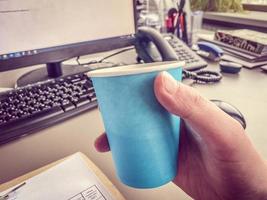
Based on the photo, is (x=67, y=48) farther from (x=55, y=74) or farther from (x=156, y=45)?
(x=156, y=45)

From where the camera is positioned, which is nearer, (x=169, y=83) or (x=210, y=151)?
(x=169, y=83)

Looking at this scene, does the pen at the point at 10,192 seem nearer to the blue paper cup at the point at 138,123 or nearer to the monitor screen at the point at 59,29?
the blue paper cup at the point at 138,123

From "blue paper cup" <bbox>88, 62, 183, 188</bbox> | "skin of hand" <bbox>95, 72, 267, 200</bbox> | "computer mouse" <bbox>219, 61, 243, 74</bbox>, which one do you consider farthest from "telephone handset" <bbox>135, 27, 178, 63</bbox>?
Result: "blue paper cup" <bbox>88, 62, 183, 188</bbox>

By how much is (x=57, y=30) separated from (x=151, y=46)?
339mm

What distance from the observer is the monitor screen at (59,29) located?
0.68 m

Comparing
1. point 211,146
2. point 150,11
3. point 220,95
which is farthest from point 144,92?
point 150,11

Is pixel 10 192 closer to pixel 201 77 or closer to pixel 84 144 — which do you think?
pixel 84 144

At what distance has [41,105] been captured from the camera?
61cm

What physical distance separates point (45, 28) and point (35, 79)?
0.17 metres

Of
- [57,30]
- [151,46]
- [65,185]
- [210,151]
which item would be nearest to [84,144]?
[65,185]

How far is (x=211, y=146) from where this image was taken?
395mm

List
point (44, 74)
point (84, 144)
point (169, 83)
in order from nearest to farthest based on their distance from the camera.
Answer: point (169, 83) → point (84, 144) → point (44, 74)

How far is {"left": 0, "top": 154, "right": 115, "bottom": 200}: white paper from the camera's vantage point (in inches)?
15.8

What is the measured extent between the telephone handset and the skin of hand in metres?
0.42
